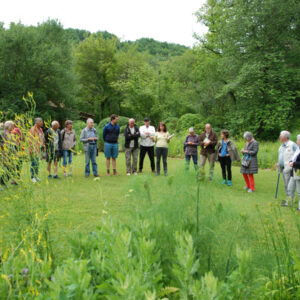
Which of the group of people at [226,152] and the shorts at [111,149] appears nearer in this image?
the group of people at [226,152]

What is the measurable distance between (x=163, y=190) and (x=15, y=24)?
3388 cm

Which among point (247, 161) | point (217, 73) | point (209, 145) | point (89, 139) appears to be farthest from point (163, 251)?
point (217, 73)

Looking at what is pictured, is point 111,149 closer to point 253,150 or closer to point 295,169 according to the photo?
point 253,150

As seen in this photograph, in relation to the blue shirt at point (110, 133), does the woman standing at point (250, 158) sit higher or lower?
lower

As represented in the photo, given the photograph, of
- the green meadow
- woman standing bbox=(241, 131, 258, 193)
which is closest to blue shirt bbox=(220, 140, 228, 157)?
woman standing bbox=(241, 131, 258, 193)

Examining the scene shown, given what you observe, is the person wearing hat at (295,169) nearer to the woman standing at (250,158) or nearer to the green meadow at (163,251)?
the woman standing at (250,158)

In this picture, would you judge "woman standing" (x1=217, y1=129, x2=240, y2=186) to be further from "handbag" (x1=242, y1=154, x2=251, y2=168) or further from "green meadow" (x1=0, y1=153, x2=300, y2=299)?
"green meadow" (x1=0, y1=153, x2=300, y2=299)

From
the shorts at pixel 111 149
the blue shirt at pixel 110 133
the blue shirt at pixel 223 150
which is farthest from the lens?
the shorts at pixel 111 149

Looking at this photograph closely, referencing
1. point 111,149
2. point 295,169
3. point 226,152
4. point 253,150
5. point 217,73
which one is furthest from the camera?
point 217,73

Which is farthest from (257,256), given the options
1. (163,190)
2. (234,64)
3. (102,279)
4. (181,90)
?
(181,90)

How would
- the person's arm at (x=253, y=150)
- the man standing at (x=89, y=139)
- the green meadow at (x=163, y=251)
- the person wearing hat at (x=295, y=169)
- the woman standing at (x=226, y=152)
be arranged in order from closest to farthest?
the green meadow at (x=163, y=251) < the person wearing hat at (x=295, y=169) < the person's arm at (x=253, y=150) < the woman standing at (x=226, y=152) < the man standing at (x=89, y=139)

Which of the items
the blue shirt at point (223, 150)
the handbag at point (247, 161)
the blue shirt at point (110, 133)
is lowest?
the handbag at point (247, 161)

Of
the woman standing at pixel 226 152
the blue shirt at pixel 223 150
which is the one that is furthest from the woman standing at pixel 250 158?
the blue shirt at pixel 223 150

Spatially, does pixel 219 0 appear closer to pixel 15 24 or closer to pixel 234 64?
pixel 234 64
